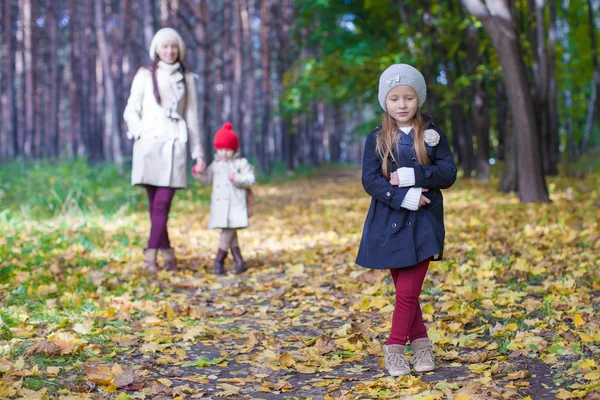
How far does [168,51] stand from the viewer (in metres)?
6.86

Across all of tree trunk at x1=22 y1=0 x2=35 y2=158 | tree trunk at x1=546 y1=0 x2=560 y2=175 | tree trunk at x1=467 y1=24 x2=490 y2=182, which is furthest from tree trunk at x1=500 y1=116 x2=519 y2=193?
tree trunk at x1=22 y1=0 x2=35 y2=158

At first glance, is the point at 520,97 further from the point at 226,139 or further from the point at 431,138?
the point at 431,138

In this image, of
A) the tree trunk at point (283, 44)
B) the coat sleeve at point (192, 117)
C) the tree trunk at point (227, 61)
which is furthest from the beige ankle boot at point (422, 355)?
the tree trunk at point (283, 44)

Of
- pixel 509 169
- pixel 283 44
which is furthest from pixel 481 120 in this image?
pixel 283 44

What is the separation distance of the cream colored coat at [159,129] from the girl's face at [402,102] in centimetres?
340

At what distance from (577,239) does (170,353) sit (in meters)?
5.08

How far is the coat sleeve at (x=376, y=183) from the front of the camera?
3857 mm

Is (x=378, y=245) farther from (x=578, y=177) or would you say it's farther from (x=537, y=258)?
(x=578, y=177)

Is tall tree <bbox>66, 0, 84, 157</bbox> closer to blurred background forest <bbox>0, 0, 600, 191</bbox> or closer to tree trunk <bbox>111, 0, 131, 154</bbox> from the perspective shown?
blurred background forest <bbox>0, 0, 600, 191</bbox>

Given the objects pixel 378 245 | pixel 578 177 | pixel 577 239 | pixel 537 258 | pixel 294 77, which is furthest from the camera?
pixel 294 77

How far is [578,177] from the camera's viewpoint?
18.2 metres

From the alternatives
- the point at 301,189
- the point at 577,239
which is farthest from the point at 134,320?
the point at 301,189

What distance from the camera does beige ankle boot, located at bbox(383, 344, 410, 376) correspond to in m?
3.91

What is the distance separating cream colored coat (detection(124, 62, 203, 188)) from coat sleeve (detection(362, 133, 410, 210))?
3.27m
